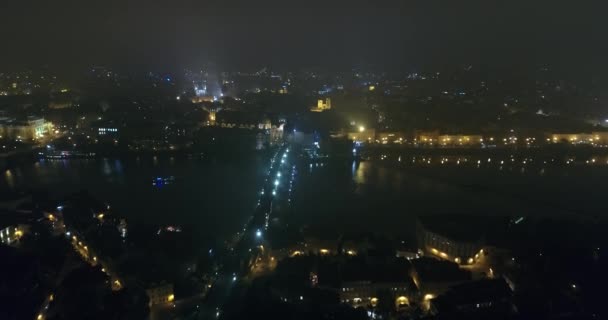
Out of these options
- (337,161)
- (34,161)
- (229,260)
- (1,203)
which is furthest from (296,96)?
(229,260)

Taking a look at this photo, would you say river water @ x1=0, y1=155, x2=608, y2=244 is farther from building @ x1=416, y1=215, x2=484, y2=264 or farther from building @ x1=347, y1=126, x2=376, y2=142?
building @ x1=347, y1=126, x2=376, y2=142

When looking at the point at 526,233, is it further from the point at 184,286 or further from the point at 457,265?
the point at 184,286

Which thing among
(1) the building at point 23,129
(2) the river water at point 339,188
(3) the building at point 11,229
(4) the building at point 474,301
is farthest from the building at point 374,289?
(1) the building at point 23,129

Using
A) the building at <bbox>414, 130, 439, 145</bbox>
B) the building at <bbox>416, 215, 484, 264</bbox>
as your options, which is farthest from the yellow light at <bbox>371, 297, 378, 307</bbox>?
the building at <bbox>414, 130, 439, 145</bbox>

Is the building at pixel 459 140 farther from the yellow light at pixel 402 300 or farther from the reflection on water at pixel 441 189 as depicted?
the yellow light at pixel 402 300

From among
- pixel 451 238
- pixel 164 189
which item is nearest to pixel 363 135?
pixel 164 189

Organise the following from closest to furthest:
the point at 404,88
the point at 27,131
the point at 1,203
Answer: the point at 1,203 < the point at 27,131 < the point at 404,88
